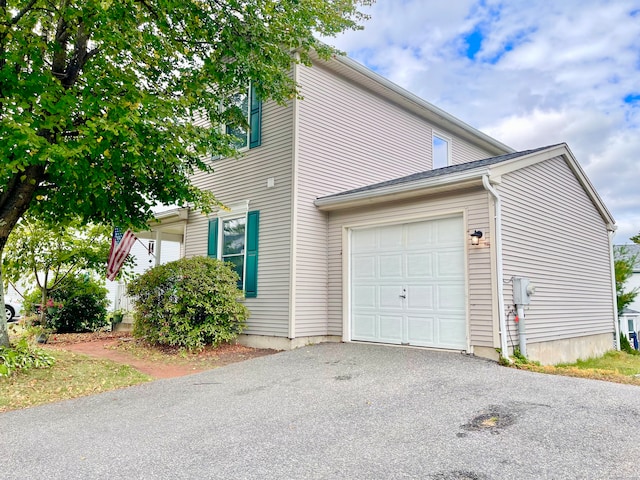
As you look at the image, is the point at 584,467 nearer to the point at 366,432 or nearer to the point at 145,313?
the point at 366,432

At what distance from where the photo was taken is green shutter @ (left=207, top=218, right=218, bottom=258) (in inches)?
396

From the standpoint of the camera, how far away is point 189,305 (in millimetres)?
8211

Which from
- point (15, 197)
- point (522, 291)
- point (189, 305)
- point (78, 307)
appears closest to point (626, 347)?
point (522, 291)

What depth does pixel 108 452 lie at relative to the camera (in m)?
3.68

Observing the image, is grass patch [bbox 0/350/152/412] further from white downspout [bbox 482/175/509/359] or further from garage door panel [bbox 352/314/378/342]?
white downspout [bbox 482/175/509/359]

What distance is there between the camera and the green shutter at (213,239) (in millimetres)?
10048

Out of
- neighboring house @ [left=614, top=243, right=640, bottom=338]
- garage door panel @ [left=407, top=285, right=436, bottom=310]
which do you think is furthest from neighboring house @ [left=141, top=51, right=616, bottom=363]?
neighboring house @ [left=614, top=243, right=640, bottom=338]

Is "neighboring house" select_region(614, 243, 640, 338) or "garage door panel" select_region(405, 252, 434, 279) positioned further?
"neighboring house" select_region(614, 243, 640, 338)

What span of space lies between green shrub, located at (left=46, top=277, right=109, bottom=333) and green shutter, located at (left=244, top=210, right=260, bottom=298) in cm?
601

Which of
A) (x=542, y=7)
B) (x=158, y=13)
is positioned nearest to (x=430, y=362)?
(x=158, y=13)

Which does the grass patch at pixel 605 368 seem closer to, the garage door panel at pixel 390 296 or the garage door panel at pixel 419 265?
the garage door panel at pixel 419 265

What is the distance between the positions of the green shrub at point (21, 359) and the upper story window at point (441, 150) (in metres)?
10.0

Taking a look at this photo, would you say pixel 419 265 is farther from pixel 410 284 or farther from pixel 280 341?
pixel 280 341

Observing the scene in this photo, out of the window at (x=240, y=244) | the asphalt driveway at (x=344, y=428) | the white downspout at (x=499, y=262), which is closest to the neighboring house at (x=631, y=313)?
the white downspout at (x=499, y=262)
